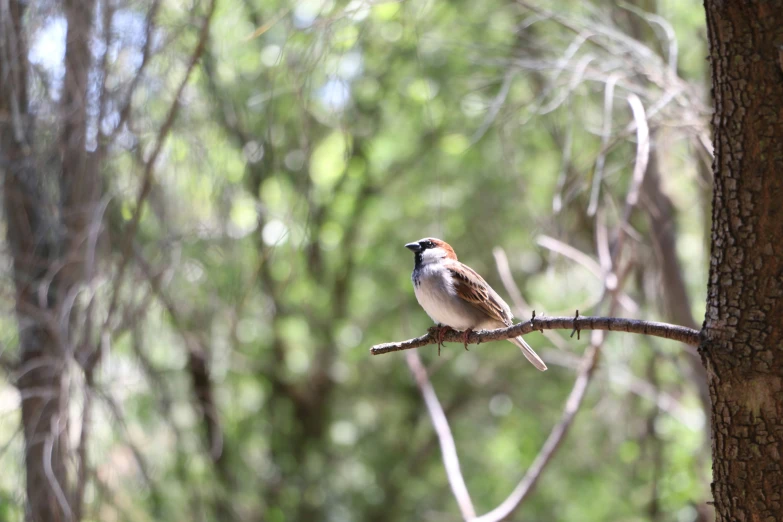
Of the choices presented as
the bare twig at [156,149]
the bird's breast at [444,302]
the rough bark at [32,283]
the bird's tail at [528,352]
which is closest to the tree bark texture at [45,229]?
the rough bark at [32,283]

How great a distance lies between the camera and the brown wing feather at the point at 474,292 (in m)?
3.68

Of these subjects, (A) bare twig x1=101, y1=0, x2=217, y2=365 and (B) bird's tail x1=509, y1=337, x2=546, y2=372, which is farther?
(B) bird's tail x1=509, y1=337, x2=546, y2=372

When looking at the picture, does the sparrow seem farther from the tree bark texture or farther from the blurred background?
the tree bark texture

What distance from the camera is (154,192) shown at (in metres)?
3.58

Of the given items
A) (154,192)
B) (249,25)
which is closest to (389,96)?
(249,25)

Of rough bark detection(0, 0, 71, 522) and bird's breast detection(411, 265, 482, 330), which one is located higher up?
rough bark detection(0, 0, 71, 522)

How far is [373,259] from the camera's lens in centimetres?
838

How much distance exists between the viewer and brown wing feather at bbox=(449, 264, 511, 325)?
3676mm

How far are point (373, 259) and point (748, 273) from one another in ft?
22.3

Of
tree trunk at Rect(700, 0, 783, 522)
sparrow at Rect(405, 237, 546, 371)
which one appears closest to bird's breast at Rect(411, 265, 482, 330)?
sparrow at Rect(405, 237, 546, 371)

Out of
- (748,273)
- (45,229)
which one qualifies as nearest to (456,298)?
(45,229)

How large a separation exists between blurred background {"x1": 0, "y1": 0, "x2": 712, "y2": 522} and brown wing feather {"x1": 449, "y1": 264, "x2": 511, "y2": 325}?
384mm

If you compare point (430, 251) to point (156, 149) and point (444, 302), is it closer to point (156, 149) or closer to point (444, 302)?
point (444, 302)

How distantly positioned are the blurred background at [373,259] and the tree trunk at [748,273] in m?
1.30
